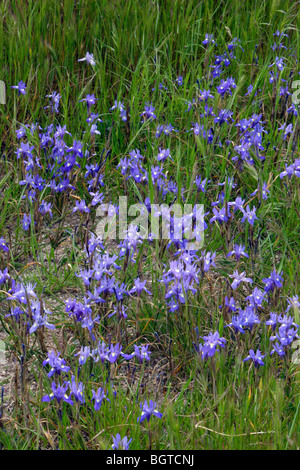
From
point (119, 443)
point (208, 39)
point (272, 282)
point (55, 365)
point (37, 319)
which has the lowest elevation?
point (119, 443)

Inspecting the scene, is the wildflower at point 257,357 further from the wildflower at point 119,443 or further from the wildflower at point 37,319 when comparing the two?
the wildflower at point 37,319

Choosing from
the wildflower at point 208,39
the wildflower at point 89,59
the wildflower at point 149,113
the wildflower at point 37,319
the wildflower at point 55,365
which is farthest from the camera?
the wildflower at point 208,39

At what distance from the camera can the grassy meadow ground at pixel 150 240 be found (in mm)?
2428

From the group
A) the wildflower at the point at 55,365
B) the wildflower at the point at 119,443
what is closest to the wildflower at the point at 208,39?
the wildflower at the point at 55,365

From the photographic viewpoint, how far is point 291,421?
7.91 ft

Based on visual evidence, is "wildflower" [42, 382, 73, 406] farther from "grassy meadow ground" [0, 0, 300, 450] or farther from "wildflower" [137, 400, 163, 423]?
"wildflower" [137, 400, 163, 423]

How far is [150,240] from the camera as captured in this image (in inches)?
121

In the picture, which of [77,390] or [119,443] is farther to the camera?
[77,390]

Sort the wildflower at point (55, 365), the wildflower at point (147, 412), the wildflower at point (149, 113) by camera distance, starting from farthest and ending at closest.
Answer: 1. the wildflower at point (149, 113)
2. the wildflower at point (55, 365)
3. the wildflower at point (147, 412)

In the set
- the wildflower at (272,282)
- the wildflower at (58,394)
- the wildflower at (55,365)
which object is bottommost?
the wildflower at (58,394)

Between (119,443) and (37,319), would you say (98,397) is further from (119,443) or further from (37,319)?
(37,319)

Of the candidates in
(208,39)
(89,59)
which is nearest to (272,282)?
(89,59)

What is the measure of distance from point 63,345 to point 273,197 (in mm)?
1563

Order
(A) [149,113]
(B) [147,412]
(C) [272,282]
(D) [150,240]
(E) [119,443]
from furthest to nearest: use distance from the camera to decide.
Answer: (A) [149,113] < (D) [150,240] < (C) [272,282] < (B) [147,412] < (E) [119,443]
